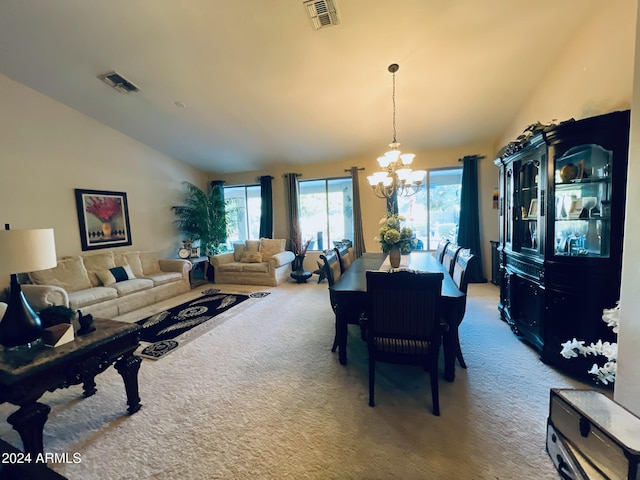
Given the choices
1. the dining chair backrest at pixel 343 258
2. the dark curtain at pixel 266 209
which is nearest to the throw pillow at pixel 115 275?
the dark curtain at pixel 266 209

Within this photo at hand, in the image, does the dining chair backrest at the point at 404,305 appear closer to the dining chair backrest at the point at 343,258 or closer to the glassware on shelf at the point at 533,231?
the dining chair backrest at the point at 343,258

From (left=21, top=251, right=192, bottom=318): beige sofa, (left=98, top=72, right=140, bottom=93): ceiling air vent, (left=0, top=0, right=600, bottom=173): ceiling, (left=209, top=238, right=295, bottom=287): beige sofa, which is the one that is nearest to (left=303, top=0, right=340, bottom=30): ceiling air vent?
(left=0, top=0, right=600, bottom=173): ceiling

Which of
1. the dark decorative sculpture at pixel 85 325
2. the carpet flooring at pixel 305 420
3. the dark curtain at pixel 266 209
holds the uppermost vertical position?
the dark curtain at pixel 266 209

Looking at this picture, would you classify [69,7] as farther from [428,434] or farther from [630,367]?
[630,367]

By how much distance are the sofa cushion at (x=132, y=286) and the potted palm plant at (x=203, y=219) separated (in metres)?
1.86

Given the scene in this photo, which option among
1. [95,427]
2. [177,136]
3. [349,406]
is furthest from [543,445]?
[177,136]

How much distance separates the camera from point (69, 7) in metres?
2.69

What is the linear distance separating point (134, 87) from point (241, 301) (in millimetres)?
3487

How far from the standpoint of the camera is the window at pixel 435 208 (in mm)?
5672

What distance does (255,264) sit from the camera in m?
5.75

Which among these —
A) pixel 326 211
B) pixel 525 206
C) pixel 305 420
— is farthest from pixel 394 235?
pixel 326 211

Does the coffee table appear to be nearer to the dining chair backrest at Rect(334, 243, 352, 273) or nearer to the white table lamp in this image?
the white table lamp

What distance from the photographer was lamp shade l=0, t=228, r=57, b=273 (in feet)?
5.25

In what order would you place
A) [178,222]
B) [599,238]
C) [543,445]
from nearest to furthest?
[543,445]
[599,238]
[178,222]
